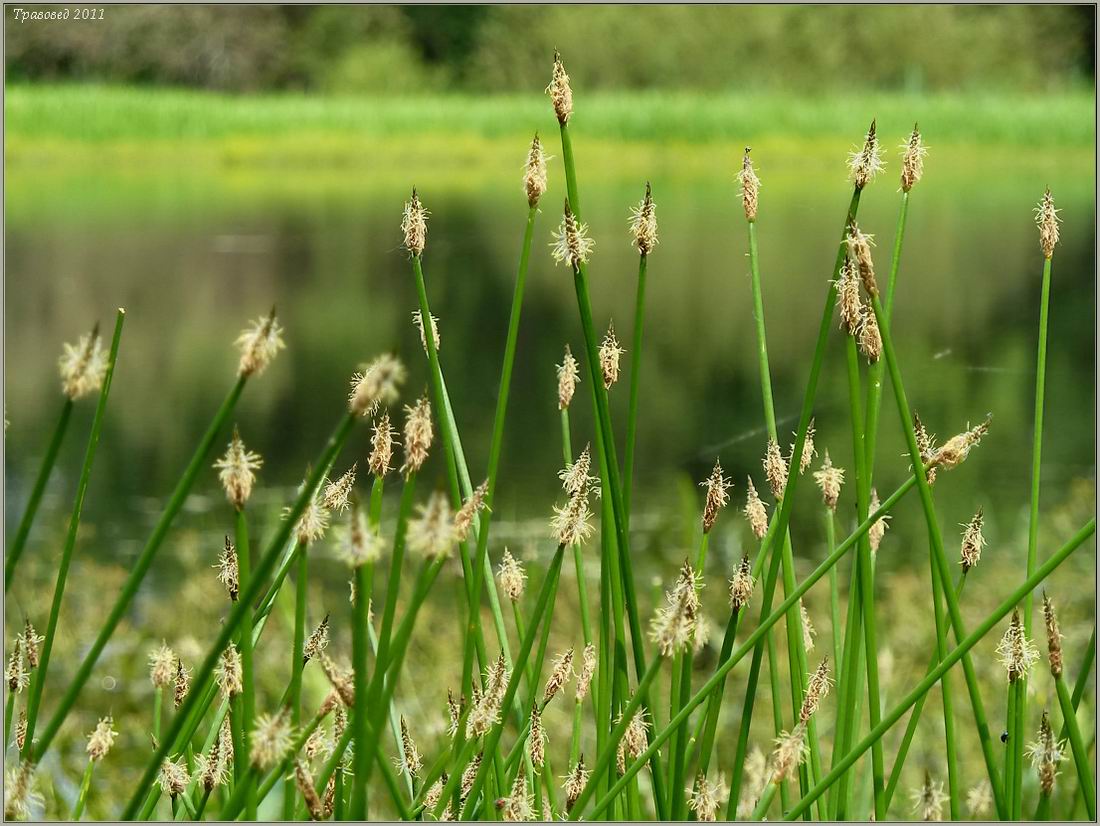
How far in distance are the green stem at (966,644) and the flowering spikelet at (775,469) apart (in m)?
0.17

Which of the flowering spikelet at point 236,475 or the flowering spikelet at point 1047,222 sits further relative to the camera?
the flowering spikelet at point 1047,222

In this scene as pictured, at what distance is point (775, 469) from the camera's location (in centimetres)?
91

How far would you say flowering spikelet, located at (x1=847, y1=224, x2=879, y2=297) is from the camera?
690 mm

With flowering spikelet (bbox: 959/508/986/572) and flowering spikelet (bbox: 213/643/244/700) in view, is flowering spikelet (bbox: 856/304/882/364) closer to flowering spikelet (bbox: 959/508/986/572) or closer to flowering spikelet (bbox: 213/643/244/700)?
flowering spikelet (bbox: 959/508/986/572)

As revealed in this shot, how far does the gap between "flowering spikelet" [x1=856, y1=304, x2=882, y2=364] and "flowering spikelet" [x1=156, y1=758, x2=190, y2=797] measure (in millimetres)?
577

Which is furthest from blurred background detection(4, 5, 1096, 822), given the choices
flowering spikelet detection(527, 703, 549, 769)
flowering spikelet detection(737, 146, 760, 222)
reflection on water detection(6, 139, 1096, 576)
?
flowering spikelet detection(527, 703, 549, 769)

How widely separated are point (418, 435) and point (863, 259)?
10.4 inches

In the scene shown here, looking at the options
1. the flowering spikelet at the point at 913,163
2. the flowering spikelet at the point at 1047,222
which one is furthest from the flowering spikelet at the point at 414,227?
the flowering spikelet at the point at 1047,222

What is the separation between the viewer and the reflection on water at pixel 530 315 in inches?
219

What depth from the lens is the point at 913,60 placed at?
15.6m

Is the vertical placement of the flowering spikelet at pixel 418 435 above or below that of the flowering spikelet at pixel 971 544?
above

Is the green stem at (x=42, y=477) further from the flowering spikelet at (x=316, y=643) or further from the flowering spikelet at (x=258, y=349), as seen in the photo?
the flowering spikelet at (x=316, y=643)

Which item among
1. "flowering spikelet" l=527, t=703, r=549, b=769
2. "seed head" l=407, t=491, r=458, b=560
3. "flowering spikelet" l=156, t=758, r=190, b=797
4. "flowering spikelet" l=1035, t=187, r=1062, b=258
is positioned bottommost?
"flowering spikelet" l=156, t=758, r=190, b=797

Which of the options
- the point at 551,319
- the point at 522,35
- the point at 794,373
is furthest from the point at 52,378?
the point at 522,35
